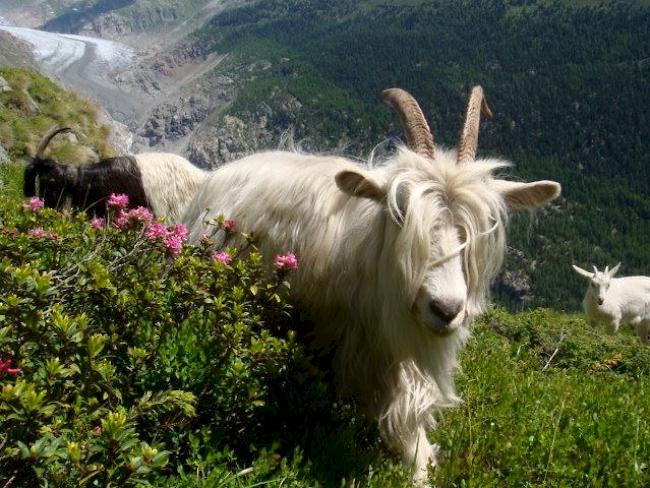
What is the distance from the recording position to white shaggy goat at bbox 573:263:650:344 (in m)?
17.6

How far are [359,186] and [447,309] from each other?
1000 mm

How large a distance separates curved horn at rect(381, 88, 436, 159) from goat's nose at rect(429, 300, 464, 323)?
1.19 meters

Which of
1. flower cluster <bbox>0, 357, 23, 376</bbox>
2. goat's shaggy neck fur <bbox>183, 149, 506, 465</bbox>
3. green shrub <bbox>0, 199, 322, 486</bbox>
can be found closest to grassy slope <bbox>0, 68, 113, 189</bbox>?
goat's shaggy neck fur <bbox>183, 149, 506, 465</bbox>

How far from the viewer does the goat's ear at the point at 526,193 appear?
3904 millimetres

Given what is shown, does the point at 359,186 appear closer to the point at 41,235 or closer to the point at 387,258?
the point at 387,258

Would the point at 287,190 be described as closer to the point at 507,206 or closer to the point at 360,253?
the point at 360,253

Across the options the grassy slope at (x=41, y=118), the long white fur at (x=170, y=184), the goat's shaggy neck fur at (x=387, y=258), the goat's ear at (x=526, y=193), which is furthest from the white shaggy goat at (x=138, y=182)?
the goat's ear at (x=526, y=193)

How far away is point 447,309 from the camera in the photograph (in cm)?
315

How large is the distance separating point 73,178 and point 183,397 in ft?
22.5

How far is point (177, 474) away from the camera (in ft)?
9.23

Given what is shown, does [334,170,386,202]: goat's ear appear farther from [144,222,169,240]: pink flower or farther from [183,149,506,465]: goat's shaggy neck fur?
[144,222,169,240]: pink flower

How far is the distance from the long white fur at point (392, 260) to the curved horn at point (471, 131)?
0.28 ft

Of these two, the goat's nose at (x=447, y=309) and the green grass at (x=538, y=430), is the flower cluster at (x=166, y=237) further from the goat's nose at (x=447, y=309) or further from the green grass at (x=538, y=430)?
the green grass at (x=538, y=430)

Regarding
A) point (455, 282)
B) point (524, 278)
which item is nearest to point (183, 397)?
point (455, 282)
